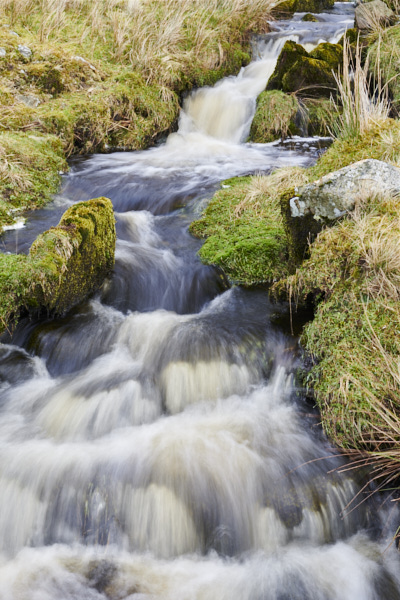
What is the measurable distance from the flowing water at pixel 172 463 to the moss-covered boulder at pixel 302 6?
12.0m

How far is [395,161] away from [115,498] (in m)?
3.82

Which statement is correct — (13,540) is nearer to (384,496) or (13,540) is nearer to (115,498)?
(115,498)

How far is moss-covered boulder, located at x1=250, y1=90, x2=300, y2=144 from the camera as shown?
8562 mm

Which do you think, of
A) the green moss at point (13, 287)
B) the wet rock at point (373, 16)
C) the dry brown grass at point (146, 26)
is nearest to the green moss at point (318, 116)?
the wet rock at point (373, 16)

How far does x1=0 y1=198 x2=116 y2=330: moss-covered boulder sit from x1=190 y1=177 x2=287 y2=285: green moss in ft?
4.04

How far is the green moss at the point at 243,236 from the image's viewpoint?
4816mm

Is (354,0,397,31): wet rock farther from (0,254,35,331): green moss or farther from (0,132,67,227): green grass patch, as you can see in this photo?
(0,254,35,331): green moss

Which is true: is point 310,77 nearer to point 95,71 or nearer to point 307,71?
point 307,71

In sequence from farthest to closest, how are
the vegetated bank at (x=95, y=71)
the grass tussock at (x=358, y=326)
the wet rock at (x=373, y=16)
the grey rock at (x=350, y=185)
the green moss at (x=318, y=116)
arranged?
the wet rock at (x=373, y=16), the green moss at (x=318, y=116), the vegetated bank at (x=95, y=71), the grey rock at (x=350, y=185), the grass tussock at (x=358, y=326)

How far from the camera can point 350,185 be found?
3.80 m

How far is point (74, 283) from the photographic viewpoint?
4.32 meters

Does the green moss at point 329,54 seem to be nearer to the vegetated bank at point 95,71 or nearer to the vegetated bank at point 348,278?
the vegetated bank at point 95,71

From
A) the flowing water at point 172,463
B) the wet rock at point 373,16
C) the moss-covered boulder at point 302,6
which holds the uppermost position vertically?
the moss-covered boulder at point 302,6

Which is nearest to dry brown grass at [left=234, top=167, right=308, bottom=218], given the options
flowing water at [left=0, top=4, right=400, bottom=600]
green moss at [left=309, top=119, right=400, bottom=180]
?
green moss at [left=309, top=119, right=400, bottom=180]
